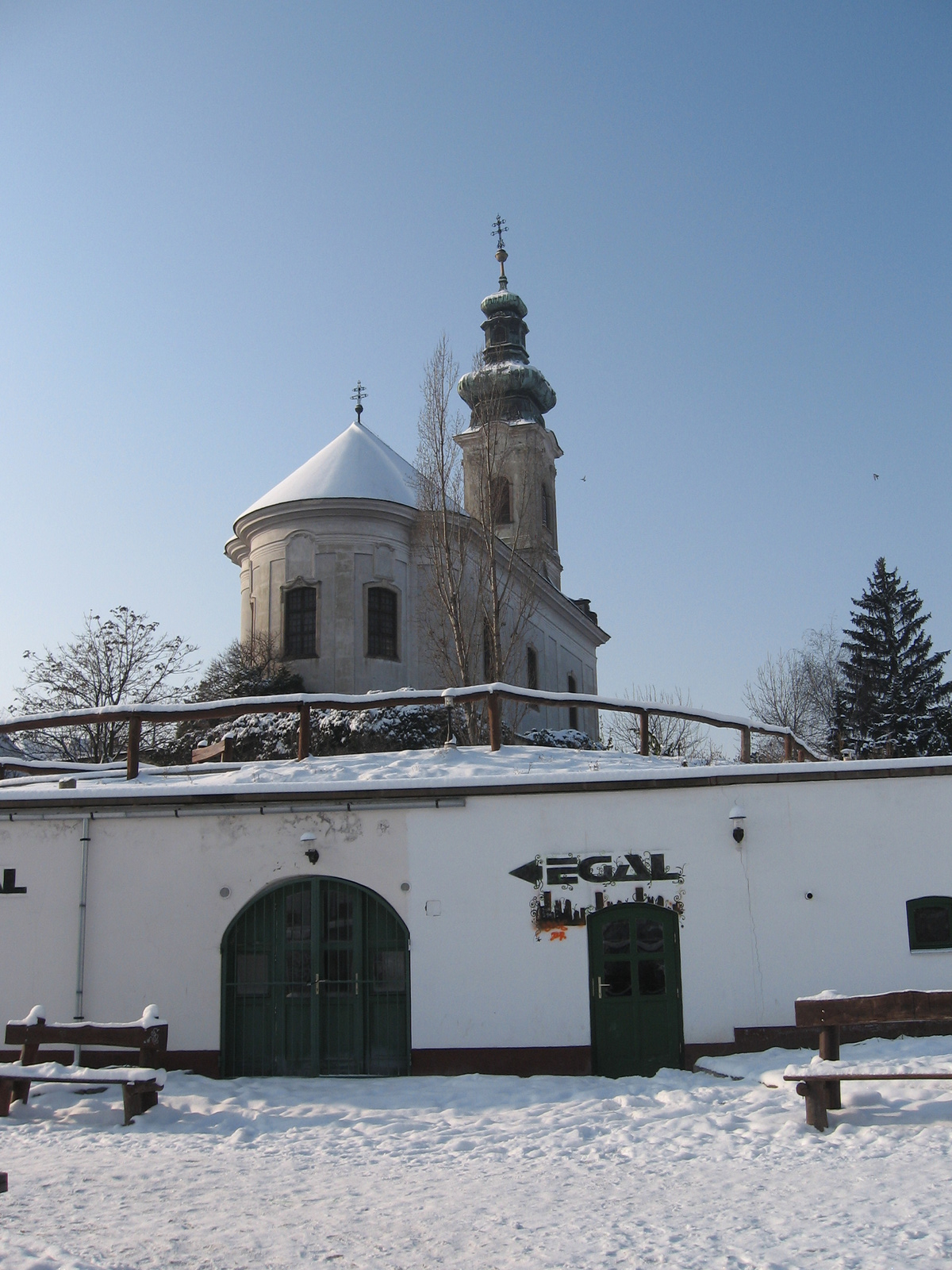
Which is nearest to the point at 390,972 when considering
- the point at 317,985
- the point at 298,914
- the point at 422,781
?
the point at 317,985

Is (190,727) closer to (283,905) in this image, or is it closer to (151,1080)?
(283,905)

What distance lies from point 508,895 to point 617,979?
1466 mm

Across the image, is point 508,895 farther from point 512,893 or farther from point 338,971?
point 338,971

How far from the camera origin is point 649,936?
11891 mm

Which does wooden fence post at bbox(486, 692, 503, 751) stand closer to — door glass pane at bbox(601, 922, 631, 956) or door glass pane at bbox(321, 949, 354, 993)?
door glass pane at bbox(601, 922, 631, 956)

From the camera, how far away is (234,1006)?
39.6ft

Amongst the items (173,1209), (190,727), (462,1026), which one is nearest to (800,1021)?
(462,1026)

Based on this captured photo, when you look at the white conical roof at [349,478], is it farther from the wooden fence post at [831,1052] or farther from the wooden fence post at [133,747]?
the wooden fence post at [831,1052]

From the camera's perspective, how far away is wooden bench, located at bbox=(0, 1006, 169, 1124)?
9.72m

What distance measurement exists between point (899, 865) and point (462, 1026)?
16.3 ft

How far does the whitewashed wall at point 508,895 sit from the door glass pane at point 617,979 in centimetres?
27

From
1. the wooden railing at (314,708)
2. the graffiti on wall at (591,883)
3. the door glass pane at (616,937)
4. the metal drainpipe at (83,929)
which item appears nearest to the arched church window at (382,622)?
the wooden railing at (314,708)

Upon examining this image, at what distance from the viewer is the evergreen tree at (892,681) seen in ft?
121

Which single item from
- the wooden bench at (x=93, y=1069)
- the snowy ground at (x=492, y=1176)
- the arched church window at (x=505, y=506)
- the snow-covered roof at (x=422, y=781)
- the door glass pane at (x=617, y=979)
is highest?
the arched church window at (x=505, y=506)
